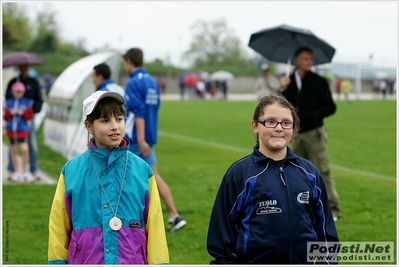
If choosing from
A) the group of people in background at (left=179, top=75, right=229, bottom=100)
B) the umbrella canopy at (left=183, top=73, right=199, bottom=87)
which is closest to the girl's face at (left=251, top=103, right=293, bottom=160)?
the group of people in background at (left=179, top=75, right=229, bottom=100)

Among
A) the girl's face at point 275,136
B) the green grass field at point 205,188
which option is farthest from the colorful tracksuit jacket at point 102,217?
the green grass field at point 205,188

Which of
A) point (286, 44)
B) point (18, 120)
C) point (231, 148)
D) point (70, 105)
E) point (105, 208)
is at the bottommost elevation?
point (231, 148)

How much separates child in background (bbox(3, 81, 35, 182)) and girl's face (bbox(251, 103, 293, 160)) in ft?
28.6

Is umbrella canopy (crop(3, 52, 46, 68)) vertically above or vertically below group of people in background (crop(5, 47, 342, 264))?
above

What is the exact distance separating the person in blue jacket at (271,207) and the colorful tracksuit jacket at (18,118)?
Result: 343 inches

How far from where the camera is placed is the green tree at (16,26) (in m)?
84.1

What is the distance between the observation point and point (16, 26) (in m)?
86.5

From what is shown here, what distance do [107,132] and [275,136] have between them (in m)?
0.95

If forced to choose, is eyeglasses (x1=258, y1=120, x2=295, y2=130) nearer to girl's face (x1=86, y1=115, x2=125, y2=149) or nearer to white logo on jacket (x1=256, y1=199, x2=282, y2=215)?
white logo on jacket (x1=256, y1=199, x2=282, y2=215)

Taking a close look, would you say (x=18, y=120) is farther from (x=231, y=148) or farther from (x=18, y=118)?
(x=231, y=148)

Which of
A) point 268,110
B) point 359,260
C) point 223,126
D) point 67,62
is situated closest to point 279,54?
point 359,260

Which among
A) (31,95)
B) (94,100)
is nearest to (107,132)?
(94,100)

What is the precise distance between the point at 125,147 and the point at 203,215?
5.21m

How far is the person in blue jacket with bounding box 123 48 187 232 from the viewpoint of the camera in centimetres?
833
